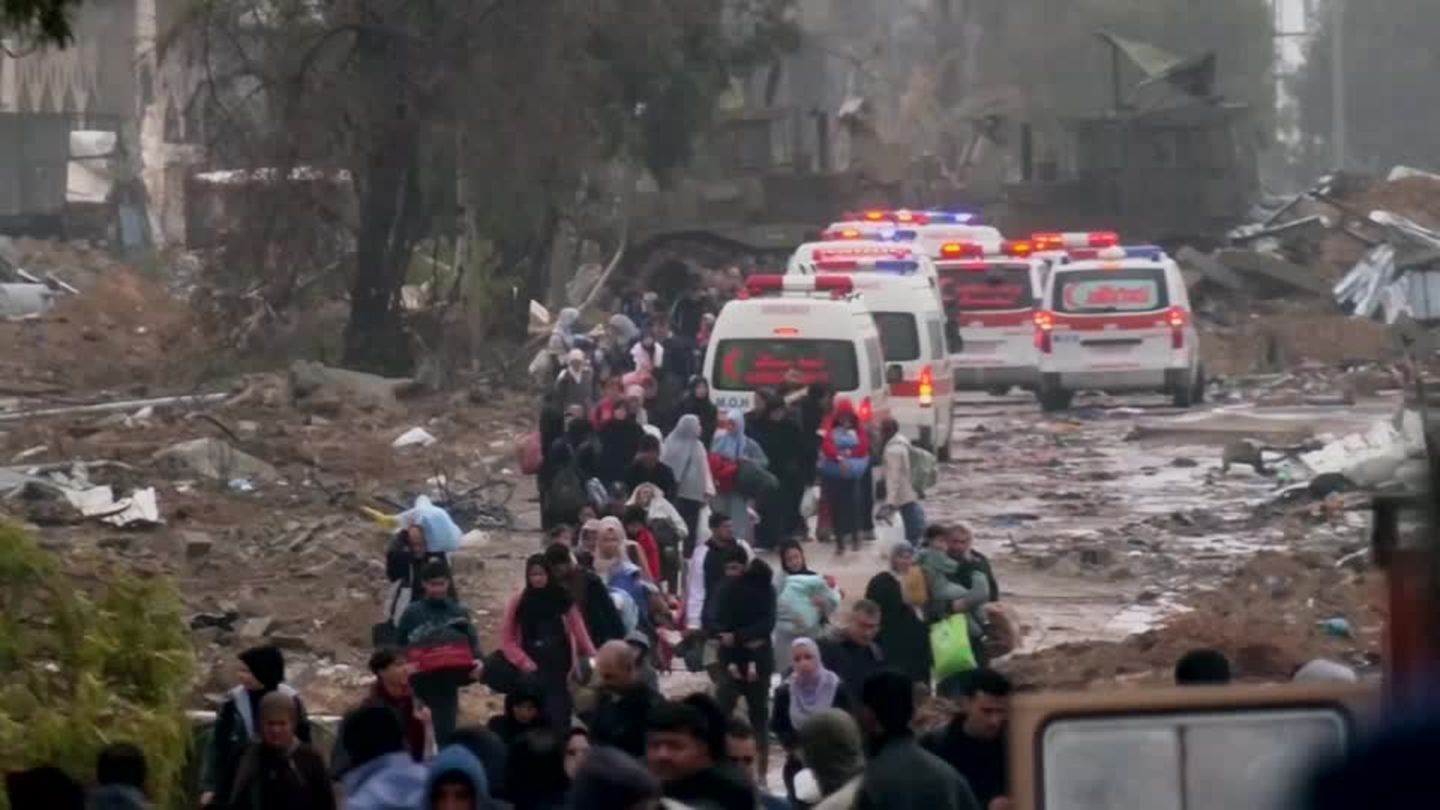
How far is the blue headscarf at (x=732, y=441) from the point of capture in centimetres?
2231

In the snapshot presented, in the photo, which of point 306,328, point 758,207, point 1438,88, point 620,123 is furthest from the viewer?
point 1438,88

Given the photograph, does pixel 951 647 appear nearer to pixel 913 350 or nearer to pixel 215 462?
pixel 913 350

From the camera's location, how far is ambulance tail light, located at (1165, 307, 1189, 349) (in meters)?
35.9

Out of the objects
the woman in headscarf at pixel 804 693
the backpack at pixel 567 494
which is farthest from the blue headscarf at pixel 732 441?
the woman in headscarf at pixel 804 693

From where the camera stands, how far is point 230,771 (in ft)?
32.2

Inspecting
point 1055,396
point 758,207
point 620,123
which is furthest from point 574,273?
point 1055,396

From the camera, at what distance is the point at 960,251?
38.5 meters

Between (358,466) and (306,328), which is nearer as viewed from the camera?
(358,466)

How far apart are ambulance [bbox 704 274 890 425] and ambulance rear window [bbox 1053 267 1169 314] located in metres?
10.4

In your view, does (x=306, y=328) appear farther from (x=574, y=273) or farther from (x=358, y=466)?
(x=574, y=273)

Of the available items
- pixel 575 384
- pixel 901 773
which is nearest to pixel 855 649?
pixel 901 773

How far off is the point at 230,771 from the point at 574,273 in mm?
45662

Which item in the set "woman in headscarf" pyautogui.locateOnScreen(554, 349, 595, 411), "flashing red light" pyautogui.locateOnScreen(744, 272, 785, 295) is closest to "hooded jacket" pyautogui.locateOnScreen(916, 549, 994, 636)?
"woman in headscarf" pyautogui.locateOnScreen(554, 349, 595, 411)

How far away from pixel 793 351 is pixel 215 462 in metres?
5.77
